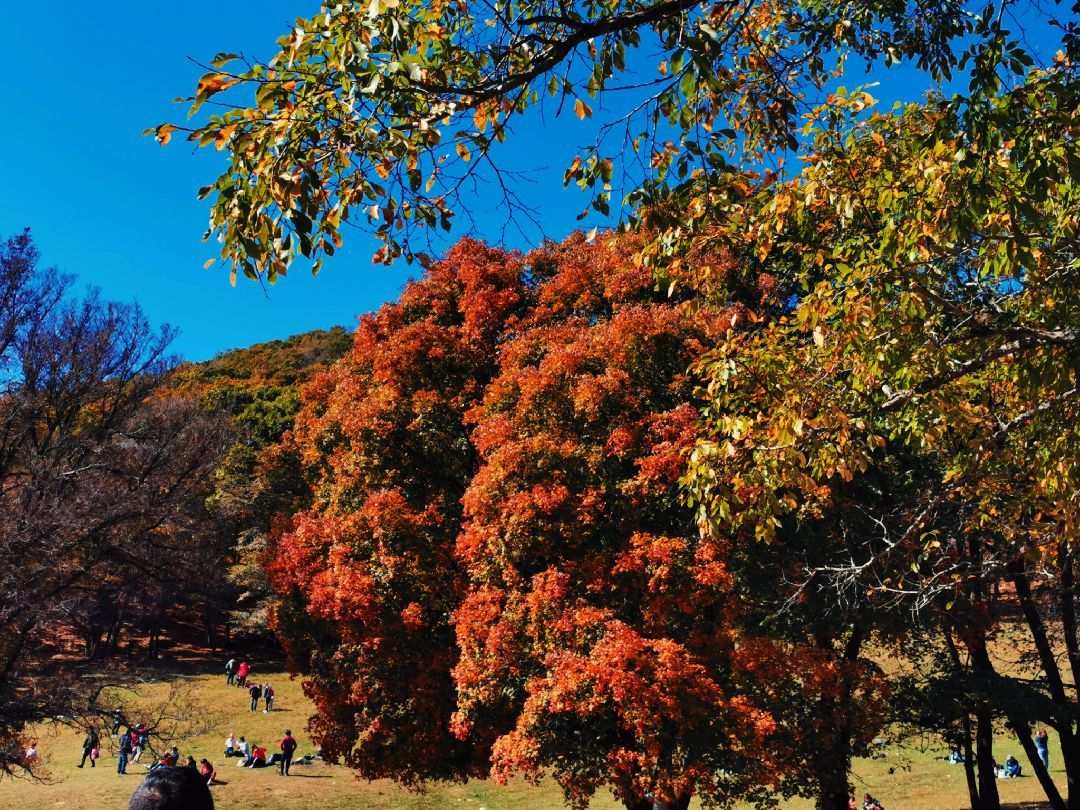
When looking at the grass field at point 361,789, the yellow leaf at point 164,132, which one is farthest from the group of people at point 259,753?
the yellow leaf at point 164,132

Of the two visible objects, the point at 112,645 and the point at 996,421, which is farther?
the point at 112,645

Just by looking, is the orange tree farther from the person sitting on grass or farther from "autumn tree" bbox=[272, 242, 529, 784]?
the person sitting on grass

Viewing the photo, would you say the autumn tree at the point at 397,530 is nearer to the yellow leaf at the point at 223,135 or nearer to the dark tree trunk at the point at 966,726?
the dark tree trunk at the point at 966,726

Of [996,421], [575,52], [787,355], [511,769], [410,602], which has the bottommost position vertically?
[511,769]

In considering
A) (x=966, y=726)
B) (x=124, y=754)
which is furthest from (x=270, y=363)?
(x=966, y=726)

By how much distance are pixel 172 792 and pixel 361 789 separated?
22.1 m

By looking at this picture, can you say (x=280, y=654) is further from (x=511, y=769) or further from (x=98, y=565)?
(x=511, y=769)

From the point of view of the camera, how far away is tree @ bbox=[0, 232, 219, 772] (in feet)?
48.0

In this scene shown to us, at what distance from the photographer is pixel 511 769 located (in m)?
12.1

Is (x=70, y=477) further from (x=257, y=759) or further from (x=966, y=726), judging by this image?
(x=966, y=726)

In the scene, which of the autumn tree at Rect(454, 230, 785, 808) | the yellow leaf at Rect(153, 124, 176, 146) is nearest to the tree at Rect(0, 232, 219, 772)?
the autumn tree at Rect(454, 230, 785, 808)

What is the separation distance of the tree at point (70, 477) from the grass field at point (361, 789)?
390 centimetres

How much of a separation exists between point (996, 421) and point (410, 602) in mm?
10462

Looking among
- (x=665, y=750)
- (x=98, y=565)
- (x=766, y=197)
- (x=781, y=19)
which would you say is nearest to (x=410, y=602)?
(x=665, y=750)
